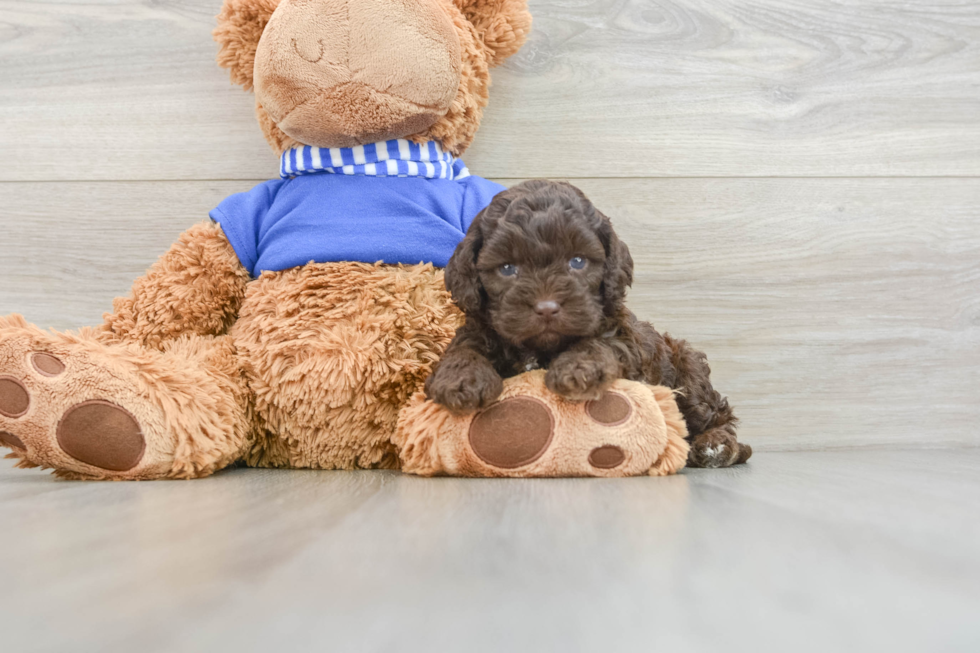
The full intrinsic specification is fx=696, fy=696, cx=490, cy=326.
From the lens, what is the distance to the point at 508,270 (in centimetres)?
100

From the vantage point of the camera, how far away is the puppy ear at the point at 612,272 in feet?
3.37

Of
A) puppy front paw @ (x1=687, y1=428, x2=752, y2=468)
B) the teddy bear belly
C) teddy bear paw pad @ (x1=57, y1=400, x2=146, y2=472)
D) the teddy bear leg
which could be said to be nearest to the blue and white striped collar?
the teddy bear belly

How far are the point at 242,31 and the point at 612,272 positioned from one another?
84cm

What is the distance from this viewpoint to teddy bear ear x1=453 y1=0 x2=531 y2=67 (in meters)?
1.32

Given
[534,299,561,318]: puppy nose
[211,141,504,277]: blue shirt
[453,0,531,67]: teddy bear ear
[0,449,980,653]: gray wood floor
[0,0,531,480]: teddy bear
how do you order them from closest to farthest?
[0,449,980,653]: gray wood floor < [534,299,561,318]: puppy nose < [0,0,531,480]: teddy bear < [211,141,504,277]: blue shirt < [453,0,531,67]: teddy bear ear

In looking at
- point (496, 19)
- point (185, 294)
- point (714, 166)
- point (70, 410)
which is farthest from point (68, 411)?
point (714, 166)

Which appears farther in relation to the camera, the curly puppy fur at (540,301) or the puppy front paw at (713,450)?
the puppy front paw at (713,450)

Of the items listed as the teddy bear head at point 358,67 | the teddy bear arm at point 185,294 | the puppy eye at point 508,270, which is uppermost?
the teddy bear head at point 358,67

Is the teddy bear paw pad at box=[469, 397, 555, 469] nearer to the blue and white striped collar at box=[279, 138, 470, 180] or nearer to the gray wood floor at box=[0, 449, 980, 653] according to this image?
the gray wood floor at box=[0, 449, 980, 653]

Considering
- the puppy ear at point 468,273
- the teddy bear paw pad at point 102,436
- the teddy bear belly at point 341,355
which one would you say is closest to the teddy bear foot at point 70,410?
the teddy bear paw pad at point 102,436

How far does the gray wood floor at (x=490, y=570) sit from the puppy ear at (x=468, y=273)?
0.28 meters

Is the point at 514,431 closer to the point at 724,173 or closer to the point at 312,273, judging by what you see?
the point at 312,273

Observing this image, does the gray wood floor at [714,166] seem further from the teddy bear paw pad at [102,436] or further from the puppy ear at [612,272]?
the teddy bear paw pad at [102,436]

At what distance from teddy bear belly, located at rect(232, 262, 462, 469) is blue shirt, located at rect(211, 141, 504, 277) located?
37 millimetres
